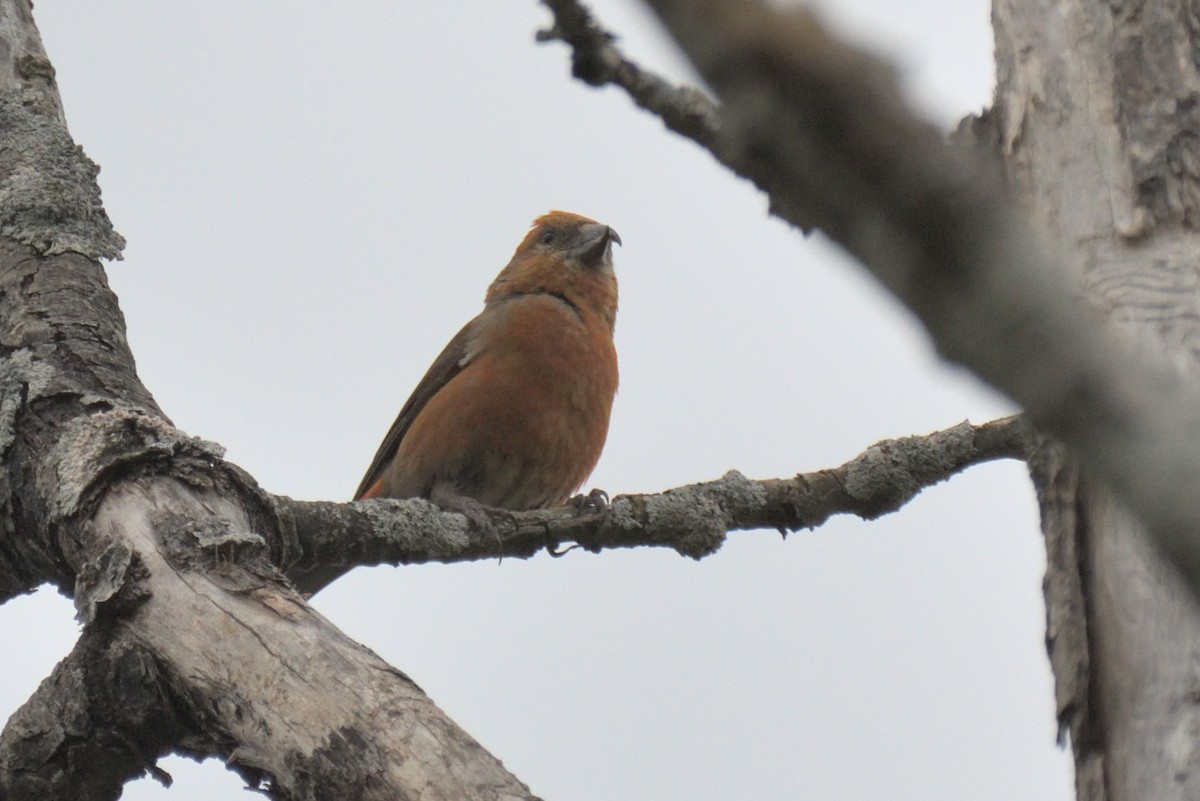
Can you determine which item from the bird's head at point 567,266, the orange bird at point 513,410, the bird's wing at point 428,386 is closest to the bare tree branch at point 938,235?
the orange bird at point 513,410

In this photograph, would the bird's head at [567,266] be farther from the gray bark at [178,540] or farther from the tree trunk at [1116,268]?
the tree trunk at [1116,268]

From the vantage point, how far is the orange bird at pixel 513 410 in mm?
6164

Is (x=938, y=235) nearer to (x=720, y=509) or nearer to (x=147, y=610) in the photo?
(x=147, y=610)

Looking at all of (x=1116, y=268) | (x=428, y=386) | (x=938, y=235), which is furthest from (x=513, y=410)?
(x=938, y=235)

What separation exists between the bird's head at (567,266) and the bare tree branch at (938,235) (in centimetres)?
591

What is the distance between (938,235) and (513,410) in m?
5.33

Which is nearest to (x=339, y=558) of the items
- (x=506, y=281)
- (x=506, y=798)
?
(x=506, y=798)

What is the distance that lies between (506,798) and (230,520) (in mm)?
1241

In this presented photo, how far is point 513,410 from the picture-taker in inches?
244

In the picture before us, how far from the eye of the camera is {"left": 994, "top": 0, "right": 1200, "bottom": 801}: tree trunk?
5.61ft

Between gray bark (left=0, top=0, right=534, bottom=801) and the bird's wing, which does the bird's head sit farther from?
gray bark (left=0, top=0, right=534, bottom=801)

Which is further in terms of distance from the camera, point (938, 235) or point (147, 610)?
point (147, 610)

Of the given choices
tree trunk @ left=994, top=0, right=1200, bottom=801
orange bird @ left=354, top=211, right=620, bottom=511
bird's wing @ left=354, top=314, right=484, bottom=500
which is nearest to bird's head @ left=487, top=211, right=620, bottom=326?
orange bird @ left=354, top=211, right=620, bottom=511

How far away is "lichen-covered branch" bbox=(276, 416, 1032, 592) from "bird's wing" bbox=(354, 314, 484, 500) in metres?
2.02
